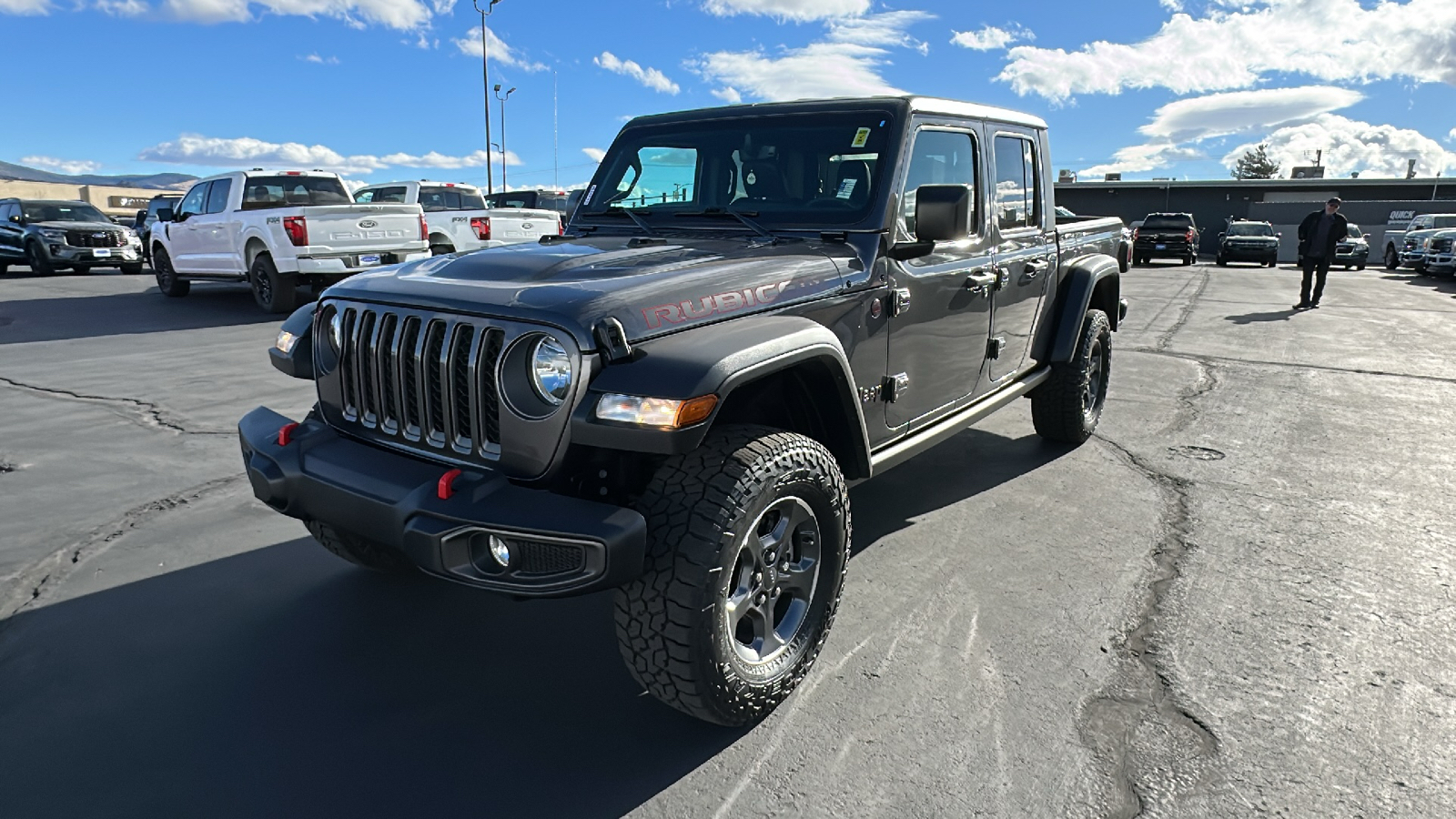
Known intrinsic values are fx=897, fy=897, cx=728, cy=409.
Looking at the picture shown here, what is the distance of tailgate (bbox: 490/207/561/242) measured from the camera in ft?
45.6

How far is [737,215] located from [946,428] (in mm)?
1323

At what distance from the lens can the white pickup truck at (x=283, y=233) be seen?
36.8 feet

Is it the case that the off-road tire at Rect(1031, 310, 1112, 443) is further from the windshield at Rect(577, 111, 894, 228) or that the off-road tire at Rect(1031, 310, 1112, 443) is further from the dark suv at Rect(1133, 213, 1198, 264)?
the dark suv at Rect(1133, 213, 1198, 264)

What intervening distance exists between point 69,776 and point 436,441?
1292 mm

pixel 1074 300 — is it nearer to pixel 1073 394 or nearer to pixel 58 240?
pixel 1073 394

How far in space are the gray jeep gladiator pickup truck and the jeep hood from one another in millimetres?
→ 11

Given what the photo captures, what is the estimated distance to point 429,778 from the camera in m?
2.41

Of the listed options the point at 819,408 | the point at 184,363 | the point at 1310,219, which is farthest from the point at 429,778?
the point at 1310,219

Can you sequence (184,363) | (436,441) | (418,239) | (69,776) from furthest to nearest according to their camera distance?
(418,239) < (184,363) < (436,441) < (69,776)

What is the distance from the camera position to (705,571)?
2.35 meters

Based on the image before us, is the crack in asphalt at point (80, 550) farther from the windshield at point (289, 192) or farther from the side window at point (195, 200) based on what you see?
the side window at point (195, 200)

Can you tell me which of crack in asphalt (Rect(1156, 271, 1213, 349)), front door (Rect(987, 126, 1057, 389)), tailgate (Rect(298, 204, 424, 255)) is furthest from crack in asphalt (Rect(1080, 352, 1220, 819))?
tailgate (Rect(298, 204, 424, 255))

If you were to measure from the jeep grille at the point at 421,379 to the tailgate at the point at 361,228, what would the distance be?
363 inches

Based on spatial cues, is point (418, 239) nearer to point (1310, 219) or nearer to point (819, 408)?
point (819, 408)
